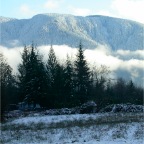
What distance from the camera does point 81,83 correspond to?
58031 millimetres

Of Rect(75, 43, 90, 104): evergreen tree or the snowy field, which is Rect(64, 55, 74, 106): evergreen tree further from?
the snowy field

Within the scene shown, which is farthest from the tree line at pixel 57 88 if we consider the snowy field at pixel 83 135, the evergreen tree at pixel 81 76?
the snowy field at pixel 83 135

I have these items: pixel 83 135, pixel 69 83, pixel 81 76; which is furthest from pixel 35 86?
pixel 83 135

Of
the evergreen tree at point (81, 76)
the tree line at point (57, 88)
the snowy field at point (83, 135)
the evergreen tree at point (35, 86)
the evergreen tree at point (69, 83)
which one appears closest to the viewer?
the snowy field at point (83, 135)

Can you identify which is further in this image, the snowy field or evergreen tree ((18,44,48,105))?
evergreen tree ((18,44,48,105))

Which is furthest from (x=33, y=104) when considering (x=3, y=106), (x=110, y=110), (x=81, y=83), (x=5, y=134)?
(x=5, y=134)

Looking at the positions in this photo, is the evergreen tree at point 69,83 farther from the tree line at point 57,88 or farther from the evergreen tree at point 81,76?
the evergreen tree at point 81,76

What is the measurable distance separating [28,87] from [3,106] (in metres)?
20.8

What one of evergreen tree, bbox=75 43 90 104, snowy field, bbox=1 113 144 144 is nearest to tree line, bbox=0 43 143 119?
evergreen tree, bbox=75 43 90 104

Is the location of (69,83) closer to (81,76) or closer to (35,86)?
(81,76)

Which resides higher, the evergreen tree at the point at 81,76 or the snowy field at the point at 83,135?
the evergreen tree at the point at 81,76

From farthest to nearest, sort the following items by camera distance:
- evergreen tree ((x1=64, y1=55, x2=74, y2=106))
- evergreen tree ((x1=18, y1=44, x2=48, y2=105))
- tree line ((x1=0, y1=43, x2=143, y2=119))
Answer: evergreen tree ((x1=64, y1=55, x2=74, y2=106)) < evergreen tree ((x1=18, y1=44, x2=48, y2=105)) < tree line ((x1=0, y1=43, x2=143, y2=119))

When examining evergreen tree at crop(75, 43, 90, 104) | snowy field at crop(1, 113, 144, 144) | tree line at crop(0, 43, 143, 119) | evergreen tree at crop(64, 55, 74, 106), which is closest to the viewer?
snowy field at crop(1, 113, 144, 144)

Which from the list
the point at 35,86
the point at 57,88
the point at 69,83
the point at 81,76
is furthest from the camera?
the point at 81,76
